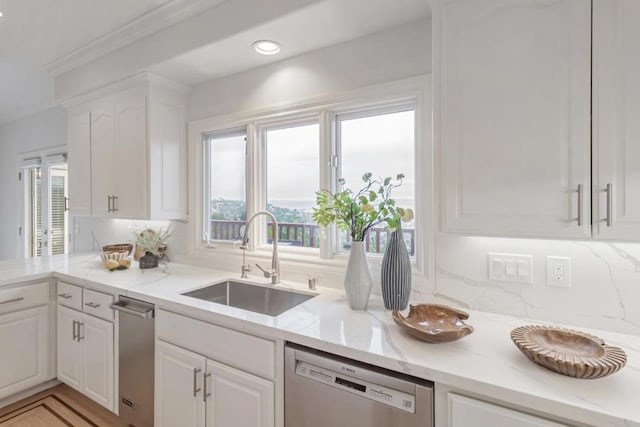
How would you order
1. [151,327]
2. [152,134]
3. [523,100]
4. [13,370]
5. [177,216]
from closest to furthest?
[523,100], [151,327], [13,370], [152,134], [177,216]

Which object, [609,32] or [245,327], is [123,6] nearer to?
[245,327]

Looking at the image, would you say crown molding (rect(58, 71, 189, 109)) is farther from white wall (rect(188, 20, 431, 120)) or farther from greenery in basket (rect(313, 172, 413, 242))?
greenery in basket (rect(313, 172, 413, 242))

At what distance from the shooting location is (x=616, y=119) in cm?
102

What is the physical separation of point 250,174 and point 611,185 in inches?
74.0


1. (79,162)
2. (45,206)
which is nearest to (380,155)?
(79,162)

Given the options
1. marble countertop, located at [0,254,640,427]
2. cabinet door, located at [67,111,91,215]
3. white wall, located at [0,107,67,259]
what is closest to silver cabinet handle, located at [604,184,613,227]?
marble countertop, located at [0,254,640,427]

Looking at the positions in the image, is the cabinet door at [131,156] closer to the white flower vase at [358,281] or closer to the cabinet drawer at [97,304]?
the cabinet drawer at [97,304]

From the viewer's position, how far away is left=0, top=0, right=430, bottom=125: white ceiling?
5.16ft

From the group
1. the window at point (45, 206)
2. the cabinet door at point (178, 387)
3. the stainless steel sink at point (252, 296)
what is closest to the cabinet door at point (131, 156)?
the stainless steel sink at point (252, 296)

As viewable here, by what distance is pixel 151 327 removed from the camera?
1742 millimetres

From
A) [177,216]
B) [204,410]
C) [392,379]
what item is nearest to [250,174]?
[177,216]

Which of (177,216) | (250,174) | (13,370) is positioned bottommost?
(13,370)

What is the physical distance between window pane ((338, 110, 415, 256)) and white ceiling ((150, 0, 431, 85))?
453mm

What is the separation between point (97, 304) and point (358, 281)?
66.0 inches
